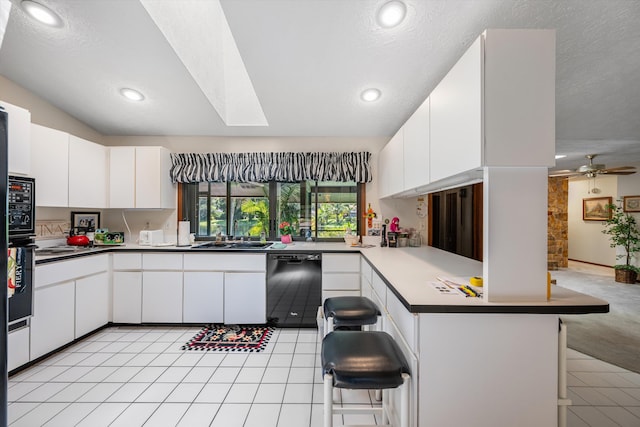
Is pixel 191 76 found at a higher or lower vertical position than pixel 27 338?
higher

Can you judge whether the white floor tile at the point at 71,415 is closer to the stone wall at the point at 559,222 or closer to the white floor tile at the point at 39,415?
the white floor tile at the point at 39,415

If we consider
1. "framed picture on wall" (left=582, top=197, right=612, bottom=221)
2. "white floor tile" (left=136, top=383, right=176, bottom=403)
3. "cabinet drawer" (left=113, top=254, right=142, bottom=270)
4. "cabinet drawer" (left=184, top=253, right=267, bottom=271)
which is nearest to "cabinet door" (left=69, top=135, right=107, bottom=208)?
"cabinet drawer" (left=113, top=254, right=142, bottom=270)

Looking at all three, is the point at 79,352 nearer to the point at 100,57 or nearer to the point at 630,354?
the point at 100,57

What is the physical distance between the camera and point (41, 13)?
1899 millimetres

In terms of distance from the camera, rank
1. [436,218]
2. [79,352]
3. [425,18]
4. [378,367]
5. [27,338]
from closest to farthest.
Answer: [378,367], [425,18], [27,338], [79,352], [436,218]

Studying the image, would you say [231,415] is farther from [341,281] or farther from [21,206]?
[21,206]

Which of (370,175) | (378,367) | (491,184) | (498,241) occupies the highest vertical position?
(370,175)

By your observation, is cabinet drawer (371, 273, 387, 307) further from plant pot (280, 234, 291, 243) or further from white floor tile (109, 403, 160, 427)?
white floor tile (109, 403, 160, 427)

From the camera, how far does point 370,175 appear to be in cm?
342

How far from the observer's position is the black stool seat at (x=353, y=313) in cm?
170

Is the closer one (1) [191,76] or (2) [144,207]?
(1) [191,76]

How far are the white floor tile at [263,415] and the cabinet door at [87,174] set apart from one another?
279 centimetres

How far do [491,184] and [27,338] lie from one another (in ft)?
11.2

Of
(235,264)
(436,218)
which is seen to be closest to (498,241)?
(436,218)
